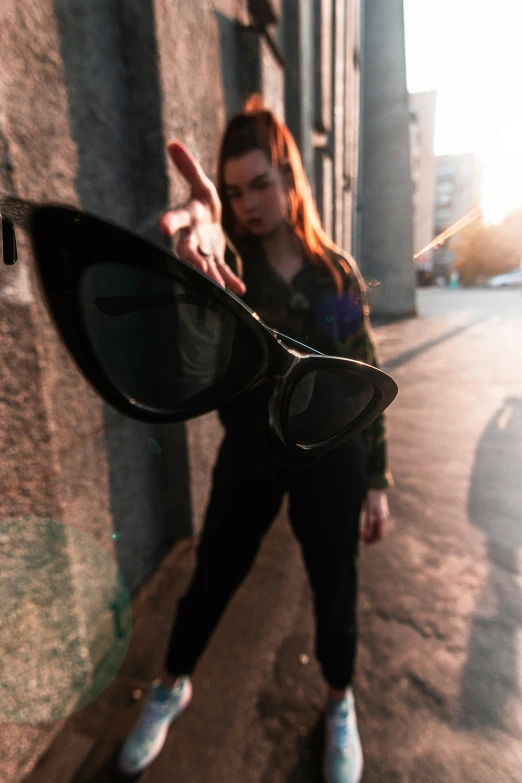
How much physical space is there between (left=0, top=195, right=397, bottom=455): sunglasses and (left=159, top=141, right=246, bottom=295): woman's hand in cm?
14

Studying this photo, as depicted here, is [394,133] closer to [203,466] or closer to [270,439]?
[203,466]

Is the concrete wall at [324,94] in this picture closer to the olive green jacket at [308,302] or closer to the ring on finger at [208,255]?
the olive green jacket at [308,302]

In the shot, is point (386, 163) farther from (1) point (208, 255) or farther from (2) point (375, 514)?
(1) point (208, 255)

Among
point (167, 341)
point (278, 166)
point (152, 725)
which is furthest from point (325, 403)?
point (152, 725)

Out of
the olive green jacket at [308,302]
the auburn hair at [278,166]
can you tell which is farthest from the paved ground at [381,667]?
the auburn hair at [278,166]

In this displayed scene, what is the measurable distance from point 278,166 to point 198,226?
54 centimetres

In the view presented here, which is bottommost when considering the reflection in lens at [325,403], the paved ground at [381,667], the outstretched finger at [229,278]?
the paved ground at [381,667]

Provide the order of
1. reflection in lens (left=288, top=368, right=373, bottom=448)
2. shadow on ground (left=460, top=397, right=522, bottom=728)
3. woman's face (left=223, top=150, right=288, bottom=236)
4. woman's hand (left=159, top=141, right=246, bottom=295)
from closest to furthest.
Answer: reflection in lens (left=288, top=368, right=373, bottom=448), woman's hand (left=159, top=141, right=246, bottom=295), woman's face (left=223, top=150, right=288, bottom=236), shadow on ground (left=460, top=397, right=522, bottom=728)

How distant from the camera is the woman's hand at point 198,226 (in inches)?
30.1

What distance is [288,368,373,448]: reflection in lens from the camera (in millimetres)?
661

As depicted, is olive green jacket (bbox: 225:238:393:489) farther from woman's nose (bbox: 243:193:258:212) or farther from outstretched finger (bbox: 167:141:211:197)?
outstretched finger (bbox: 167:141:211:197)

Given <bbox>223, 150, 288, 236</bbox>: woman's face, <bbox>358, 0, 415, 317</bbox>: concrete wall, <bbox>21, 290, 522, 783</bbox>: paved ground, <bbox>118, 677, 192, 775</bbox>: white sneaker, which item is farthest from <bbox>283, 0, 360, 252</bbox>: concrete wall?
<bbox>118, 677, 192, 775</bbox>: white sneaker

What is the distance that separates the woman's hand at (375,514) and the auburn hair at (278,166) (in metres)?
0.70

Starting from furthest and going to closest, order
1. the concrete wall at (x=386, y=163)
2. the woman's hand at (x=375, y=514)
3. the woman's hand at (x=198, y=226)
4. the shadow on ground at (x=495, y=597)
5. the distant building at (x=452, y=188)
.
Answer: the distant building at (x=452, y=188) < the concrete wall at (x=386, y=163) < the shadow on ground at (x=495, y=597) < the woman's hand at (x=375, y=514) < the woman's hand at (x=198, y=226)
